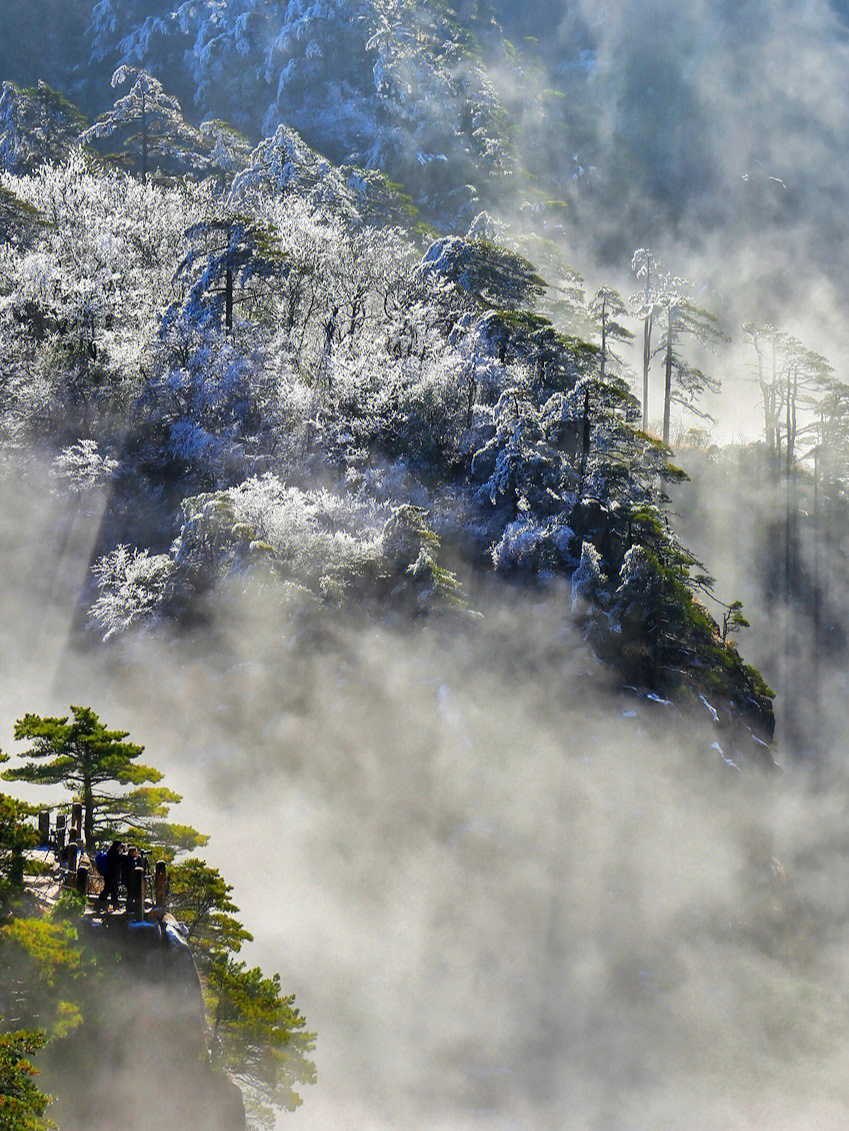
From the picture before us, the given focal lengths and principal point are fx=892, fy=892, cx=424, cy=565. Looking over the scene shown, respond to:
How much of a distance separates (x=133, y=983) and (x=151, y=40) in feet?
367

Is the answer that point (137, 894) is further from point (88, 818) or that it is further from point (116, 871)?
point (88, 818)

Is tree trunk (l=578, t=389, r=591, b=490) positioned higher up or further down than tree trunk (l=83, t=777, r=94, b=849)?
higher up

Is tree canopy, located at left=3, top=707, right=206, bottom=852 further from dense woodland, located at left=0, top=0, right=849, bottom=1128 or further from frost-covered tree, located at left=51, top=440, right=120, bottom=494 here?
frost-covered tree, located at left=51, top=440, right=120, bottom=494

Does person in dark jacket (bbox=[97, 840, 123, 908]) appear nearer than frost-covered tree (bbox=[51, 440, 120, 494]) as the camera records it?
Yes

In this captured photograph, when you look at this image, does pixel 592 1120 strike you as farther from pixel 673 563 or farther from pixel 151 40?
pixel 151 40

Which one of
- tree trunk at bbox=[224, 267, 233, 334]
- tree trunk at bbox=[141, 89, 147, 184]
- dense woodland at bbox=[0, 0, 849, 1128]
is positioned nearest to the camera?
dense woodland at bbox=[0, 0, 849, 1128]

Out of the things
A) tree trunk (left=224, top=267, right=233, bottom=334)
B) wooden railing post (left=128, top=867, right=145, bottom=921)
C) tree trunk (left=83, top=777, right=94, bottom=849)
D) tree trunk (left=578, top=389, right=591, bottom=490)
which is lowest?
wooden railing post (left=128, top=867, right=145, bottom=921)

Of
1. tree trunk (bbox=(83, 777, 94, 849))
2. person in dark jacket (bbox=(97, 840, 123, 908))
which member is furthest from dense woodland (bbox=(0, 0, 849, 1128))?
person in dark jacket (bbox=(97, 840, 123, 908))

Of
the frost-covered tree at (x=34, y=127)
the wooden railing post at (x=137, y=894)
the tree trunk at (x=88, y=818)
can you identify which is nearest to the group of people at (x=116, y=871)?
the wooden railing post at (x=137, y=894)

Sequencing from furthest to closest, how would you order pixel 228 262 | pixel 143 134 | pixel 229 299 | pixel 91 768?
pixel 143 134 → pixel 229 299 → pixel 228 262 → pixel 91 768

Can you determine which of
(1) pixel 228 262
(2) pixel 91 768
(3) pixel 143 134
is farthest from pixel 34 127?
(2) pixel 91 768

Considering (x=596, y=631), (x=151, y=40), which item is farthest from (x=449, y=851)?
(x=151, y=40)

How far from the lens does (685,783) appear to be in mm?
40500

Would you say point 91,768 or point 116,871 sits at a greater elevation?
point 91,768
